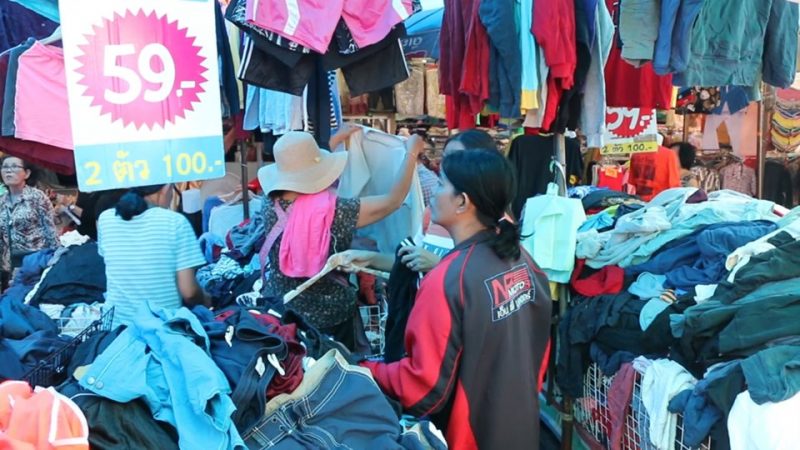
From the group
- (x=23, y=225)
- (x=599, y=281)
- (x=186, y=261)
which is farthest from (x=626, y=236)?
(x=23, y=225)

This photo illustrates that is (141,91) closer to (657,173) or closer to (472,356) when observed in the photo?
(472,356)

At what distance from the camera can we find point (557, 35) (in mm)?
3334

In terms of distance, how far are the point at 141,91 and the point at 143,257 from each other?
1.07 meters

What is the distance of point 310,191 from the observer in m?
3.00

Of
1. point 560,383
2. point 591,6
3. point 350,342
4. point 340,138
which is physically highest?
point 591,6

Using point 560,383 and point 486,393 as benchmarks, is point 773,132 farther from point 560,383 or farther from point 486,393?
point 486,393

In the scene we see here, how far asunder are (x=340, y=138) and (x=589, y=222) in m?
1.51

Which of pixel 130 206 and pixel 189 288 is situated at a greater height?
pixel 130 206

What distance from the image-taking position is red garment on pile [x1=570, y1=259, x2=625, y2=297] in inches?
125

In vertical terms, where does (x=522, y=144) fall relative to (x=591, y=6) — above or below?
below

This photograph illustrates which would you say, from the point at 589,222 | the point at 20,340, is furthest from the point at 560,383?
the point at 20,340

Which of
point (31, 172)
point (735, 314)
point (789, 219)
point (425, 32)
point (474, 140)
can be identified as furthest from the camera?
point (31, 172)

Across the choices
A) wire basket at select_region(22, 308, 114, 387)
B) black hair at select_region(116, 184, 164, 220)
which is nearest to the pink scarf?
black hair at select_region(116, 184, 164, 220)

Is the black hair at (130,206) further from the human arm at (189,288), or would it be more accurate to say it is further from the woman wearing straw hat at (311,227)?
the woman wearing straw hat at (311,227)
